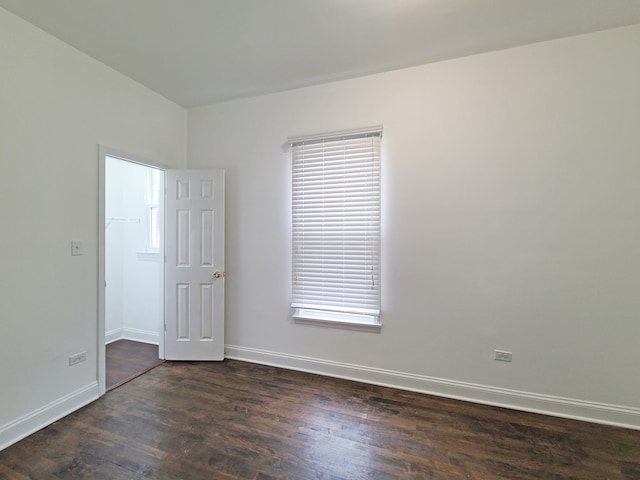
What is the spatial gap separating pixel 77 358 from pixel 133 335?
5.40ft

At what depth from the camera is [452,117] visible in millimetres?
2467

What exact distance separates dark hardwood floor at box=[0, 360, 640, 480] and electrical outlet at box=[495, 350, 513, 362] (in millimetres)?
405

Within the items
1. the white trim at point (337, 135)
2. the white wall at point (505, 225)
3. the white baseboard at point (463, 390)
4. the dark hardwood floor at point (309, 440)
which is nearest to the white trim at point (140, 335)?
the dark hardwood floor at point (309, 440)

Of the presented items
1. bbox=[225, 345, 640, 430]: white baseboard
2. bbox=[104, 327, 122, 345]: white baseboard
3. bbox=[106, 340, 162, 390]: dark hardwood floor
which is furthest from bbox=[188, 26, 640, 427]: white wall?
bbox=[104, 327, 122, 345]: white baseboard

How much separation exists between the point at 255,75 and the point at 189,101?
1.05m

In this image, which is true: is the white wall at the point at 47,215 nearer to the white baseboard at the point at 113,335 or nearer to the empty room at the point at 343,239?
the empty room at the point at 343,239

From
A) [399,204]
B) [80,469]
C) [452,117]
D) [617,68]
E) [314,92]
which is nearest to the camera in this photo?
[80,469]

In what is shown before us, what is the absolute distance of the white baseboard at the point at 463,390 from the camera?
7.02 ft

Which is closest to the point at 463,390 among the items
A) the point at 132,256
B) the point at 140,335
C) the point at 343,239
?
the point at 343,239

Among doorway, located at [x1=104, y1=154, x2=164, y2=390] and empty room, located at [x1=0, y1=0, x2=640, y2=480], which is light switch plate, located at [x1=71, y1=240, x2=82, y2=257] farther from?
doorway, located at [x1=104, y1=154, x2=164, y2=390]

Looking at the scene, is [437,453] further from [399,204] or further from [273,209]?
[273,209]

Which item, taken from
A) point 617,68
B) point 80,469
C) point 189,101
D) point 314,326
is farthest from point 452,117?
point 80,469

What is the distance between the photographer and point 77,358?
2330 millimetres

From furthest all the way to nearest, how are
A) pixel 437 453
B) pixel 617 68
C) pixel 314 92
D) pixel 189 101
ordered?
1. pixel 189 101
2. pixel 314 92
3. pixel 617 68
4. pixel 437 453
